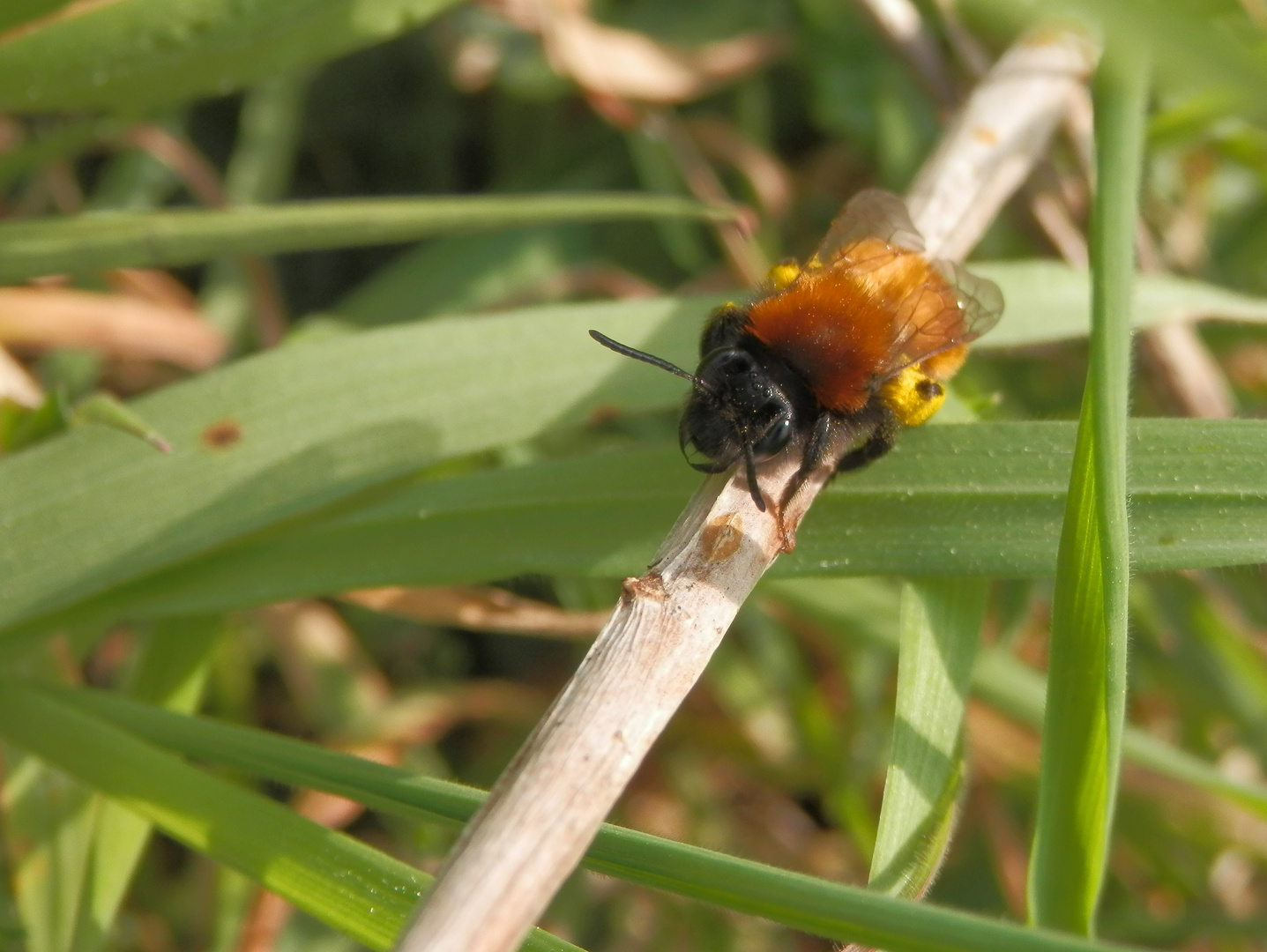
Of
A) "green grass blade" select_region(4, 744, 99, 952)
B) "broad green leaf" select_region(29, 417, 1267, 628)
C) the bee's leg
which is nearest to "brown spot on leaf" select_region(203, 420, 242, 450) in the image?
"broad green leaf" select_region(29, 417, 1267, 628)

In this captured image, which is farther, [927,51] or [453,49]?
[453,49]

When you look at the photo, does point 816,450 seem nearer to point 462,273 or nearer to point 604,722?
point 604,722

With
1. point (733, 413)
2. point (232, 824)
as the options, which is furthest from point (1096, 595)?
point (232, 824)

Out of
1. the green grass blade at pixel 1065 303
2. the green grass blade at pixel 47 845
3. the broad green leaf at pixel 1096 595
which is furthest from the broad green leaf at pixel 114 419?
the green grass blade at pixel 1065 303

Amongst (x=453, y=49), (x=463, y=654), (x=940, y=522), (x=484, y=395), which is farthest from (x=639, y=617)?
(x=453, y=49)

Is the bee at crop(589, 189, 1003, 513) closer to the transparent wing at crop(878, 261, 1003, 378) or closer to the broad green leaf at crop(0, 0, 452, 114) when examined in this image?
the transparent wing at crop(878, 261, 1003, 378)

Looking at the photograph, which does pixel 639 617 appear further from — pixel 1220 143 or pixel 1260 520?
pixel 1220 143
